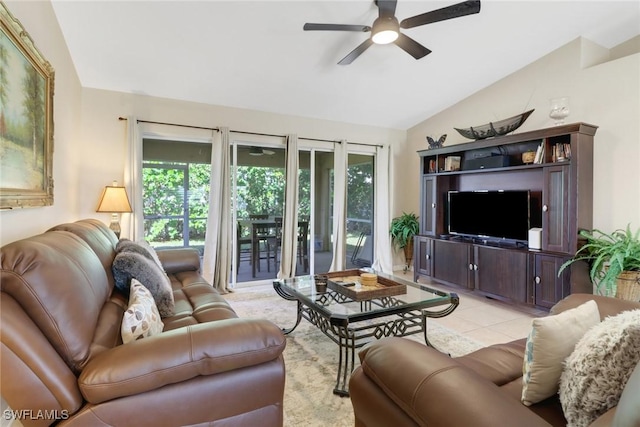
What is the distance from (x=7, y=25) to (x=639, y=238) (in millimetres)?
5088

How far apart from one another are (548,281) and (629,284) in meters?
0.61

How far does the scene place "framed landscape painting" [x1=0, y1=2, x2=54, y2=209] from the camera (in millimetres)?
1636

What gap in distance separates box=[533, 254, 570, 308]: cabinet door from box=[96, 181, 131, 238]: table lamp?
4.43m

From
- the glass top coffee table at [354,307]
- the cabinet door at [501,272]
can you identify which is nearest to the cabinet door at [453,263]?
the cabinet door at [501,272]

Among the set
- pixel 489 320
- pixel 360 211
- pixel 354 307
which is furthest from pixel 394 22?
pixel 360 211

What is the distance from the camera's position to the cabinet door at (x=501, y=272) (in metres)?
3.61

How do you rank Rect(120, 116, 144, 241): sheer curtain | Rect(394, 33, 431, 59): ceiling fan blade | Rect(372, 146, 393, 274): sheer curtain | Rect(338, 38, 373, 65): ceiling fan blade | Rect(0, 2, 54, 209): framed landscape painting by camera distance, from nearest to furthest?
Rect(0, 2, 54, 209): framed landscape painting < Rect(394, 33, 431, 59): ceiling fan blade < Rect(338, 38, 373, 65): ceiling fan blade < Rect(120, 116, 144, 241): sheer curtain < Rect(372, 146, 393, 274): sheer curtain

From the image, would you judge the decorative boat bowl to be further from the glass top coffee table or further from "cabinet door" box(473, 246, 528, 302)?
the glass top coffee table

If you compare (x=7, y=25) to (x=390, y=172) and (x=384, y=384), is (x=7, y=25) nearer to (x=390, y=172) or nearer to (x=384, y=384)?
(x=384, y=384)

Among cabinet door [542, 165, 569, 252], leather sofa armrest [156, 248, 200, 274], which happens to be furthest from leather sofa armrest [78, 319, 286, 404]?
cabinet door [542, 165, 569, 252]

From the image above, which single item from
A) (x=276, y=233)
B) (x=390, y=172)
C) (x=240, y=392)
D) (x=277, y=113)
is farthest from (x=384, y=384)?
(x=390, y=172)

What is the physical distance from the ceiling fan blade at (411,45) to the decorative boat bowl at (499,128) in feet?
5.27

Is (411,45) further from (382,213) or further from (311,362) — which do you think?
(382,213)

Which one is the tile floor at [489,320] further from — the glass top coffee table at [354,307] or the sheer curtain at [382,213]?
the sheer curtain at [382,213]
